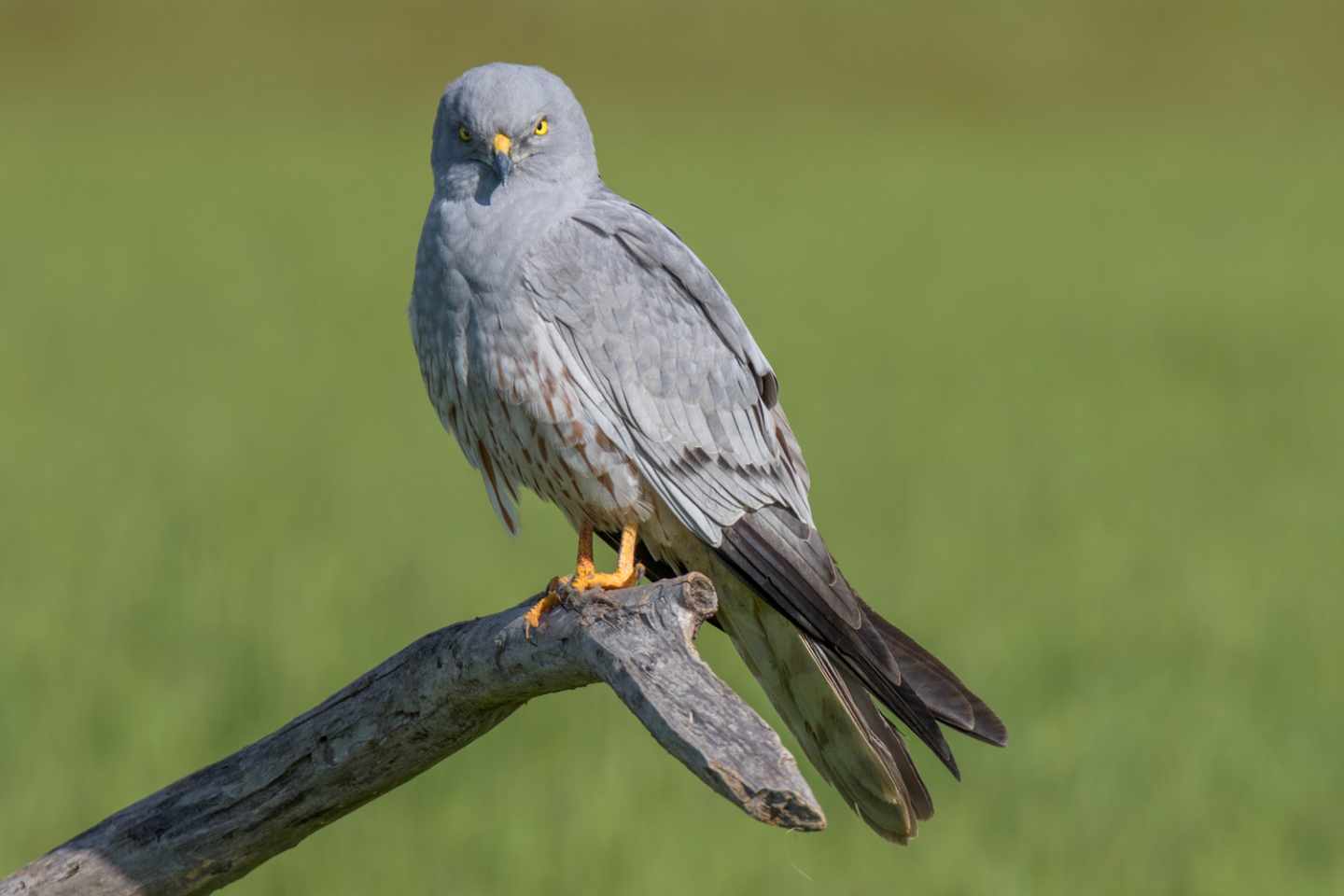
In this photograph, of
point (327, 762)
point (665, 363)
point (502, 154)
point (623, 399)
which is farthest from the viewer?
point (665, 363)

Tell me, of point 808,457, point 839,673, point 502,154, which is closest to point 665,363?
point 502,154

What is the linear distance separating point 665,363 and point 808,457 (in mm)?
9578

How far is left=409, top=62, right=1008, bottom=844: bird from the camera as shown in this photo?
14.8 feet

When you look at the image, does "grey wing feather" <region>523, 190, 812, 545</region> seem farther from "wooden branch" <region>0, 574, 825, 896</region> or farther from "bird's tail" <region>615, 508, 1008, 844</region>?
"wooden branch" <region>0, 574, 825, 896</region>

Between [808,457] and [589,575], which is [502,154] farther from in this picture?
[808,457]

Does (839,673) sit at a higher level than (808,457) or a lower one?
lower

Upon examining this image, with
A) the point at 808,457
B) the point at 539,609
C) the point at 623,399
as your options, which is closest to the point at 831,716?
the point at 539,609

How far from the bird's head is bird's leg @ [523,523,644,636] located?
3.21 ft

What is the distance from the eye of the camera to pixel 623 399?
15.4ft

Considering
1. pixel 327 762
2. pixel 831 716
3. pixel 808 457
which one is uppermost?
pixel 808 457

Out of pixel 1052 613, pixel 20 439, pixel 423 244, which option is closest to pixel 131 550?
pixel 20 439

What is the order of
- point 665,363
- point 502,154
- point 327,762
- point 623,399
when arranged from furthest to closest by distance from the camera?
point 665,363 < point 623,399 < point 502,154 < point 327,762

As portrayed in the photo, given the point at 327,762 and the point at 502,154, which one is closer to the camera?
the point at 327,762

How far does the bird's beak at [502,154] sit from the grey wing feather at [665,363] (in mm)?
227
